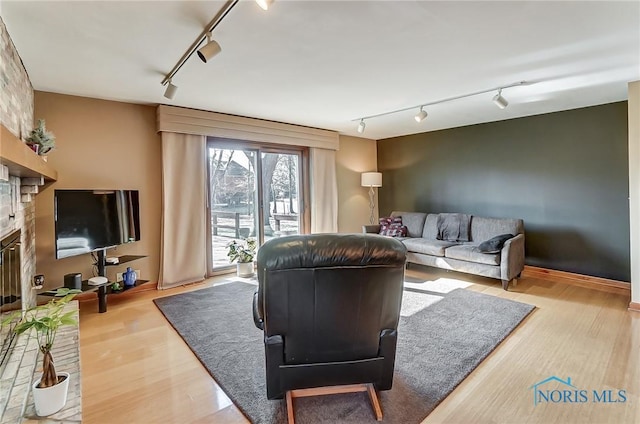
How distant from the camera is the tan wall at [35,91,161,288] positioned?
3461 millimetres

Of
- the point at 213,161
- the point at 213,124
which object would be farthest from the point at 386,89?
the point at 213,161

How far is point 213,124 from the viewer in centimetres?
445

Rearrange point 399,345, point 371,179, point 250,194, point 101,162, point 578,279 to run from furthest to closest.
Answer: point 371,179 < point 250,194 < point 578,279 < point 101,162 < point 399,345

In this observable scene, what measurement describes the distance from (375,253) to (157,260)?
3552 millimetres

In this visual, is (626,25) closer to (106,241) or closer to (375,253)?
(375,253)

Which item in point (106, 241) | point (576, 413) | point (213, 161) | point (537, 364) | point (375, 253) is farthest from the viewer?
point (213, 161)

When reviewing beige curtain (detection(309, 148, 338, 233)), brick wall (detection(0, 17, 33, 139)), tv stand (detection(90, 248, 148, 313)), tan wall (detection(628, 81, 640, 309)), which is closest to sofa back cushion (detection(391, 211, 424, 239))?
beige curtain (detection(309, 148, 338, 233))

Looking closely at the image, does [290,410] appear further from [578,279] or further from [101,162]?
[578,279]

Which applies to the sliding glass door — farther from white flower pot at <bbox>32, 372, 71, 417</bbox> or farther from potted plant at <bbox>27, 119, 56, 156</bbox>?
white flower pot at <bbox>32, 372, 71, 417</bbox>

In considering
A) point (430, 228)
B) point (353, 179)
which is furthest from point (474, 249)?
point (353, 179)

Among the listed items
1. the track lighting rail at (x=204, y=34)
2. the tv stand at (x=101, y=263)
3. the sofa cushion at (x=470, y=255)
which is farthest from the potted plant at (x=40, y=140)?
the sofa cushion at (x=470, y=255)

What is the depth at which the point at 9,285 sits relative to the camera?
1.94 metres

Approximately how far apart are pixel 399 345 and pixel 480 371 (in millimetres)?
608

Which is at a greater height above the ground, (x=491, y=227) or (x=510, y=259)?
(x=491, y=227)
